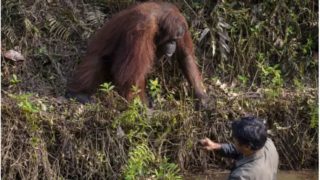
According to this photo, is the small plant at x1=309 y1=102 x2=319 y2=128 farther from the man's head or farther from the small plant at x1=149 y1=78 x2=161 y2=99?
the man's head

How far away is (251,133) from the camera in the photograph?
3.70m

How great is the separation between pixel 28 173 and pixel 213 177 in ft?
4.78

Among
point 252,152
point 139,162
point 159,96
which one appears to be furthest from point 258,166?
point 159,96

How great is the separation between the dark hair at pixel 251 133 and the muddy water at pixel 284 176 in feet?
6.13

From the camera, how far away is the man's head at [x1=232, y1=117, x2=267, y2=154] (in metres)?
3.71

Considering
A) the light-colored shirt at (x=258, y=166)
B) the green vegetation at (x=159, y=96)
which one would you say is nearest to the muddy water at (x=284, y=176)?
the green vegetation at (x=159, y=96)

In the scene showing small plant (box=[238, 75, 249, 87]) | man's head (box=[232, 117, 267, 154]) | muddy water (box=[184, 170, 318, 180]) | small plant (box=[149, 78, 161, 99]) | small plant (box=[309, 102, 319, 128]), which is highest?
man's head (box=[232, 117, 267, 154])

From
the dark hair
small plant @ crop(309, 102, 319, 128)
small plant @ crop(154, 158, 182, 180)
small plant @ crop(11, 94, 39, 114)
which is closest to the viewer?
the dark hair

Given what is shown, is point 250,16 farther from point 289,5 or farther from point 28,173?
point 28,173

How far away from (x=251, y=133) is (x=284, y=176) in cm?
213

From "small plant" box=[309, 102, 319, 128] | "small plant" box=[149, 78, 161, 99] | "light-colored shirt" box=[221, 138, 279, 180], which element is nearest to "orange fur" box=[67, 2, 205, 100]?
"small plant" box=[149, 78, 161, 99]

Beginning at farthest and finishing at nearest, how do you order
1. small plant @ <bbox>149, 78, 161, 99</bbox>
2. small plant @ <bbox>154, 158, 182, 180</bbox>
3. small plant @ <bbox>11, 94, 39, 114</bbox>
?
small plant @ <bbox>149, 78, 161, 99</bbox>, small plant @ <bbox>11, 94, 39, 114</bbox>, small plant @ <bbox>154, 158, 182, 180</bbox>

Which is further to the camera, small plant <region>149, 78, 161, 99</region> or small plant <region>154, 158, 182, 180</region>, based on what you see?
small plant <region>149, 78, 161, 99</region>

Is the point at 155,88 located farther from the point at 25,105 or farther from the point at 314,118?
the point at 314,118
